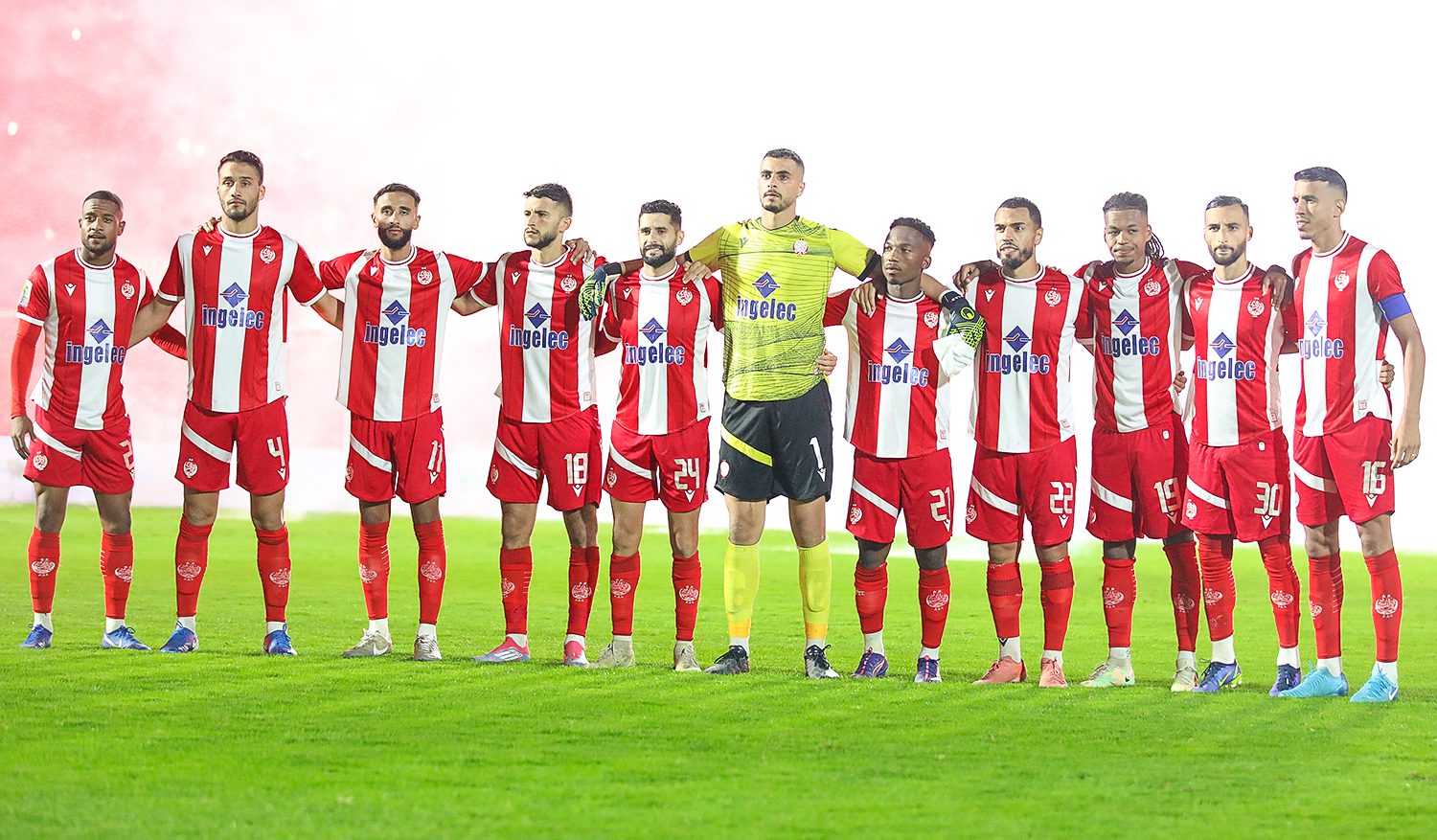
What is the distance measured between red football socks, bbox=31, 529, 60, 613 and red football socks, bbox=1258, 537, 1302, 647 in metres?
5.67

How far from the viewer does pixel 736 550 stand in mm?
6871

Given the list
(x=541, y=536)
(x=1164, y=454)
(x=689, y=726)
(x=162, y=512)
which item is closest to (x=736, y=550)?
(x=689, y=726)

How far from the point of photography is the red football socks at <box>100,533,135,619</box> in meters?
7.23

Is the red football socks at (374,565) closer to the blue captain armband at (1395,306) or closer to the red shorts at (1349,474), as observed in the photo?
the red shorts at (1349,474)

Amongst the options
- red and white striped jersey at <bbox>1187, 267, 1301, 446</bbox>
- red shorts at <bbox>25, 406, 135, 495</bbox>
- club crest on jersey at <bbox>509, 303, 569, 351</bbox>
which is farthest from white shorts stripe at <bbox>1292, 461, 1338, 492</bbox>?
red shorts at <bbox>25, 406, 135, 495</bbox>

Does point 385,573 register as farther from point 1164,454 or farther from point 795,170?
point 1164,454

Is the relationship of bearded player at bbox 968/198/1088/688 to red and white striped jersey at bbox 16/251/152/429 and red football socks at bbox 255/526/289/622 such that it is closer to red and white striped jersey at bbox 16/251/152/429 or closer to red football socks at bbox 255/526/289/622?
red football socks at bbox 255/526/289/622

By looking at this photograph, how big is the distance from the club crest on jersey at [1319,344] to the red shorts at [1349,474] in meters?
0.31

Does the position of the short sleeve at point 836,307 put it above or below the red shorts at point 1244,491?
above

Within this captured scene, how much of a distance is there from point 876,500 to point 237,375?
304 centimetres

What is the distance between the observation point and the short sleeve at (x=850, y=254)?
269 inches

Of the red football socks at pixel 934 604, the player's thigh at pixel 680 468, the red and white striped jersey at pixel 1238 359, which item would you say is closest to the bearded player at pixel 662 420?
the player's thigh at pixel 680 468

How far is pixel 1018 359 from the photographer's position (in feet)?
22.5

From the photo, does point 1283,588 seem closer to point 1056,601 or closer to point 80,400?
point 1056,601
